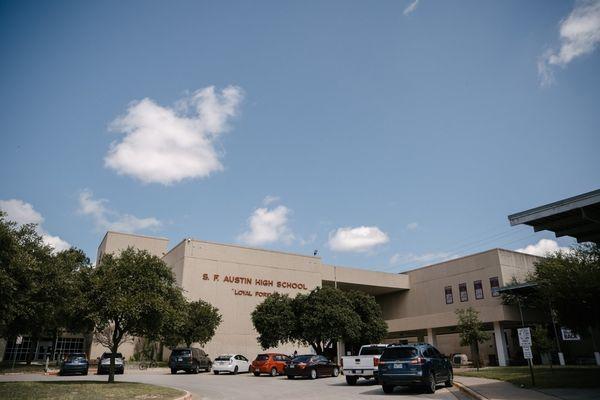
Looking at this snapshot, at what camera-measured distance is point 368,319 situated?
131ft

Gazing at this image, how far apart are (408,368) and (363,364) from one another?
530cm

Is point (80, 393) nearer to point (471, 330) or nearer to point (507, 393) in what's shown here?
point (507, 393)

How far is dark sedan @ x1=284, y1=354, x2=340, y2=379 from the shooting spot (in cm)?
2612

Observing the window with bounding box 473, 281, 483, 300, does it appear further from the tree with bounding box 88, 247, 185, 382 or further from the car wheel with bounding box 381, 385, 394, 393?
the tree with bounding box 88, 247, 185, 382

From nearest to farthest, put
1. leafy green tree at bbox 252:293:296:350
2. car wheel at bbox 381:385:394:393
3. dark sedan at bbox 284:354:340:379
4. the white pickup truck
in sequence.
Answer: car wheel at bbox 381:385:394:393 → the white pickup truck → dark sedan at bbox 284:354:340:379 → leafy green tree at bbox 252:293:296:350

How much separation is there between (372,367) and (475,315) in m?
19.7

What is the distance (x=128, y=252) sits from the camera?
2361 centimetres

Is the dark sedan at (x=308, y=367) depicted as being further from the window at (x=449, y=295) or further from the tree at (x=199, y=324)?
the window at (x=449, y=295)

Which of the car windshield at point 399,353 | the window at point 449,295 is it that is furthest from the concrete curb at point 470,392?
the window at point 449,295

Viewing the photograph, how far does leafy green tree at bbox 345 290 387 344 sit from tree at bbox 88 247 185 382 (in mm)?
19991

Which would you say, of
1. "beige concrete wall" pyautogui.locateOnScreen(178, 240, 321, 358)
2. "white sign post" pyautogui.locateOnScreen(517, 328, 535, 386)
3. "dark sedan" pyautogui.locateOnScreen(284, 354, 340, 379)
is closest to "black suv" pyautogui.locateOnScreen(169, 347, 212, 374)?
"dark sedan" pyautogui.locateOnScreen(284, 354, 340, 379)

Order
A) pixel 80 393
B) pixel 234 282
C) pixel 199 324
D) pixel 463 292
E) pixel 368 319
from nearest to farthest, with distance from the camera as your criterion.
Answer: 1. pixel 80 393
2. pixel 368 319
3. pixel 199 324
4. pixel 234 282
5. pixel 463 292

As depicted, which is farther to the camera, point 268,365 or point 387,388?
point 268,365

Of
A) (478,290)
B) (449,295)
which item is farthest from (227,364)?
(449,295)
